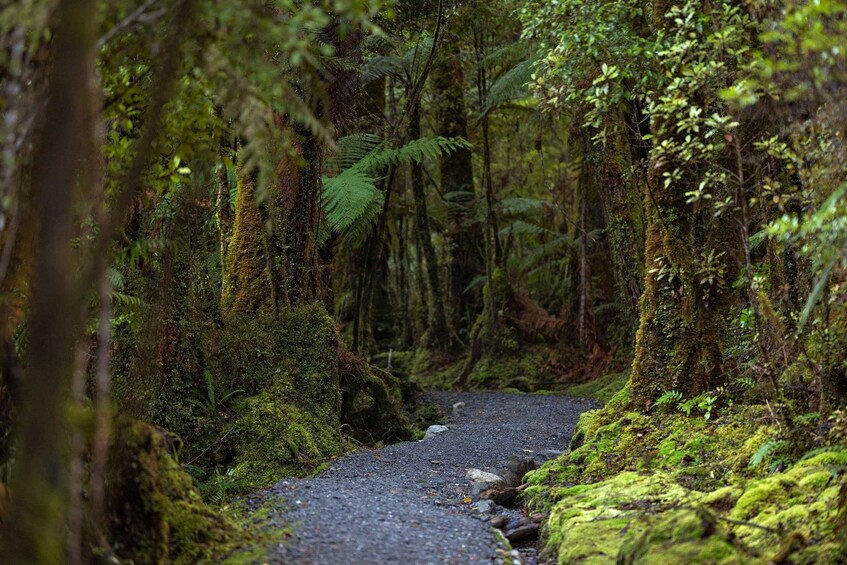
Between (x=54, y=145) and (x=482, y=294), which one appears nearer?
(x=54, y=145)

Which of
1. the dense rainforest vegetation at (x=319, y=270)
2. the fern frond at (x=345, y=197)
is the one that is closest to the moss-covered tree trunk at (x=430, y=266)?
the dense rainforest vegetation at (x=319, y=270)

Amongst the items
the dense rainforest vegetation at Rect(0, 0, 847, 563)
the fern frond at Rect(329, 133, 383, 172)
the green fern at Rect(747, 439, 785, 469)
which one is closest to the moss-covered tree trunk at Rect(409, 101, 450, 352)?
the dense rainforest vegetation at Rect(0, 0, 847, 563)

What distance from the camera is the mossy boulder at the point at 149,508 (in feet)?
10.9

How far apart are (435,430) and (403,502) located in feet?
11.4

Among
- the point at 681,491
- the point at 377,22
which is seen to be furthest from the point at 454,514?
the point at 377,22

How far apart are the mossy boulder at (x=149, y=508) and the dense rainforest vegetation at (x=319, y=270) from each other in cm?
1

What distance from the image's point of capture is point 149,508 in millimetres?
3420

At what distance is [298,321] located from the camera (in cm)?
713

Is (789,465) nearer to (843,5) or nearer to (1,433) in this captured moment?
(843,5)

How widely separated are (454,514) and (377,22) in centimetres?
617

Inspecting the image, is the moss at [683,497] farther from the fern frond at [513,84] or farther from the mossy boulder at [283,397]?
the fern frond at [513,84]

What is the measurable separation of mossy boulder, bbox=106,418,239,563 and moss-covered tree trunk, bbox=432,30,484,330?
36.3 ft

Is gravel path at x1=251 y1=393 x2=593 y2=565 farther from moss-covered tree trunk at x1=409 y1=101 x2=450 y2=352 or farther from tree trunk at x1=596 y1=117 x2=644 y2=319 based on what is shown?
moss-covered tree trunk at x1=409 y1=101 x2=450 y2=352

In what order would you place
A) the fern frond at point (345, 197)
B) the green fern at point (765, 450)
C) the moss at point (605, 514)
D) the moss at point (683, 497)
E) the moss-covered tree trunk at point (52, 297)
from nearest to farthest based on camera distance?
the moss-covered tree trunk at point (52, 297)
the moss at point (683, 497)
the moss at point (605, 514)
the green fern at point (765, 450)
the fern frond at point (345, 197)
